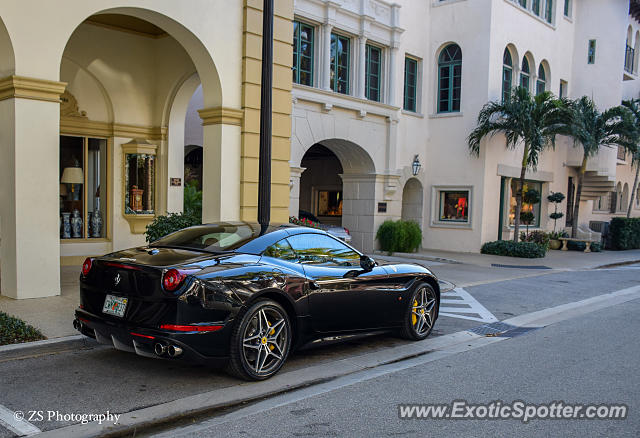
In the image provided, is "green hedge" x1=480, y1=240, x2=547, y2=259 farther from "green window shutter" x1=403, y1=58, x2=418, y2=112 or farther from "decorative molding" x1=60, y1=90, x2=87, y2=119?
"decorative molding" x1=60, y1=90, x2=87, y2=119

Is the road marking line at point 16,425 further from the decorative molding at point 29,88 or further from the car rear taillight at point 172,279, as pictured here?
the decorative molding at point 29,88

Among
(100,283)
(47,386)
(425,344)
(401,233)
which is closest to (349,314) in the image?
(425,344)

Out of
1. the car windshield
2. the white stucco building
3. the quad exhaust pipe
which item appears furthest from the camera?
the white stucco building

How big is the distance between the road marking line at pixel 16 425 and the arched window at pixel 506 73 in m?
19.4

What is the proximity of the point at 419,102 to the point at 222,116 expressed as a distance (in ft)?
38.4

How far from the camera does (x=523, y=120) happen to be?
18.5m

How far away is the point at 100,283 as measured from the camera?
525 cm

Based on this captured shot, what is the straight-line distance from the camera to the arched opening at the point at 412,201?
20844mm

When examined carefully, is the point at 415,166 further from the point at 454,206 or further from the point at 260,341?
the point at 260,341

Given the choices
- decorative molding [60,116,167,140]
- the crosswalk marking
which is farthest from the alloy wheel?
decorative molding [60,116,167,140]

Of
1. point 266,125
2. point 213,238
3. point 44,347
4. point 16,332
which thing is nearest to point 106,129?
point 266,125

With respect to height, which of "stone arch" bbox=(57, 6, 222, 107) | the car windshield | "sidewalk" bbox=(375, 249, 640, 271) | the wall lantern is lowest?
"sidewalk" bbox=(375, 249, 640, 271)

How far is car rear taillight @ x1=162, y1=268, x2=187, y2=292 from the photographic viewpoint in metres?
4.77

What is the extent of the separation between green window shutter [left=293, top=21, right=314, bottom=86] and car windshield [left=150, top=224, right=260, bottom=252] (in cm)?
1077
